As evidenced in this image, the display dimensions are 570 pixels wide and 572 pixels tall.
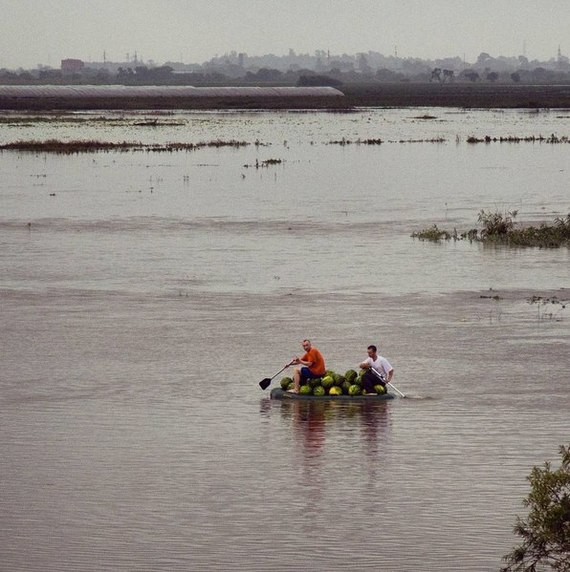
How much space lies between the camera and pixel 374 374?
26.8 metres

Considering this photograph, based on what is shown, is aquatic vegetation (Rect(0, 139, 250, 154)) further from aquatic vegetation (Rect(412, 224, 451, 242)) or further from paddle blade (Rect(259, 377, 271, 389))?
paddle blade (Rect(259, 377, 271, 389))

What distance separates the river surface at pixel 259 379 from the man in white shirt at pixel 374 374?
1.58ft

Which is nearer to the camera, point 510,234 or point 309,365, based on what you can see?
point 309,365

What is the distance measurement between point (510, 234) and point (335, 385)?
24780 mm

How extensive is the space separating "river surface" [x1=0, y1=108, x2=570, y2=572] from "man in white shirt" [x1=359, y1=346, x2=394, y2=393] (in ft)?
1.58

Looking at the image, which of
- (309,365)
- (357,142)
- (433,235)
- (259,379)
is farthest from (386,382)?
(357,142)

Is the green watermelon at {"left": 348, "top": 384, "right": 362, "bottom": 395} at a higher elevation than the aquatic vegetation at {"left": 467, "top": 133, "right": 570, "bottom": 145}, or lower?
lower

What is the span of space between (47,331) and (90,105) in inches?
5564

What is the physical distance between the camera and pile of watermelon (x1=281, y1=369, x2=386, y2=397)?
87.8 ft

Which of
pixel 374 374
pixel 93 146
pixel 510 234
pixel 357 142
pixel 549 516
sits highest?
pixel 93 146

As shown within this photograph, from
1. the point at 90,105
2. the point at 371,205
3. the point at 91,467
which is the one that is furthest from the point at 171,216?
the point at 90,105

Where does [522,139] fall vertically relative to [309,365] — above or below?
above

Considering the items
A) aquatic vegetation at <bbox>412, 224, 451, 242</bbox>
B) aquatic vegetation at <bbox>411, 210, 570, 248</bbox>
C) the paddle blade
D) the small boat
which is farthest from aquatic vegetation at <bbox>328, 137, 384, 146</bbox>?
the small boat

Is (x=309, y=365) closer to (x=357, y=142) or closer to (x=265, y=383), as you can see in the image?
(x=265, y=383)
